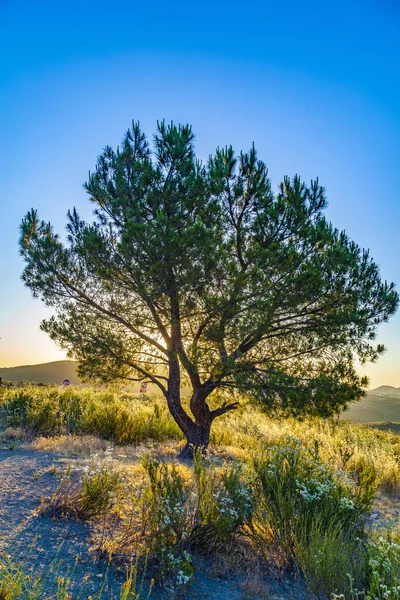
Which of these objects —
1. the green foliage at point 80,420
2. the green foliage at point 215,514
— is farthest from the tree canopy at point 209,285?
the green foliage at point 215,514

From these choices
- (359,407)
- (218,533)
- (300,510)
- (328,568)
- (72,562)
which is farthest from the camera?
(359,407)

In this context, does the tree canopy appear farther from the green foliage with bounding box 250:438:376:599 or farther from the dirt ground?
the dirt ground

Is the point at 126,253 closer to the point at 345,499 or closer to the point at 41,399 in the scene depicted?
the point at 345,499

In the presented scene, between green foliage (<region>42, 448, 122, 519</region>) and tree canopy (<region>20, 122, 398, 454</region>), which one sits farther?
tree canopy (<region>20, 122, 398, 454</region>)

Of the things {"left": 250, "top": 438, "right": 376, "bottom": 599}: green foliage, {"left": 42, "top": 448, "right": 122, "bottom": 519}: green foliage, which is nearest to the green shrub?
{"left": 250, "top": 438, "right": 376, "bottom": 599}: green foliage

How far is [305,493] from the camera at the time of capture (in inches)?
175

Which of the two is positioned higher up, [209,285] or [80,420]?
[209,285]

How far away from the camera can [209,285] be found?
301 inches

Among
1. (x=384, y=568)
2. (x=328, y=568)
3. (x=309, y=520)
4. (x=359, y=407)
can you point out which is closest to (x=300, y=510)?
(x=309, y=520)

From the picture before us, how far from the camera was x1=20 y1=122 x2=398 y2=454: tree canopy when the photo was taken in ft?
24.4

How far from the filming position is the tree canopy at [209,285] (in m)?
7.45

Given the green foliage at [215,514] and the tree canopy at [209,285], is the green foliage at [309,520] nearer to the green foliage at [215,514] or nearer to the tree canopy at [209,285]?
the green foliage at [215,514]

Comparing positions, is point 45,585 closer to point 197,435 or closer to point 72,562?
point 72,562

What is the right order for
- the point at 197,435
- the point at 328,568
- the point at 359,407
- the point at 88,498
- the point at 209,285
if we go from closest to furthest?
1. the point at 328,568
2. the point at 88,498
3. the point at 209,285
4. the point at 197,435
5. the point at 359,407
